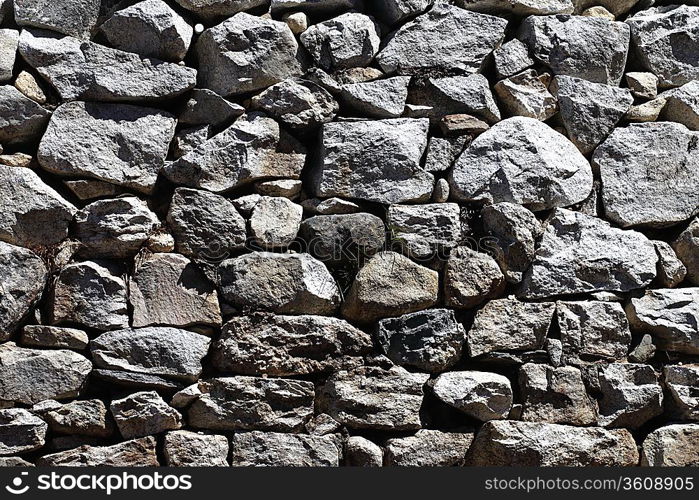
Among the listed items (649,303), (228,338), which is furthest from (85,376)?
(649,303)

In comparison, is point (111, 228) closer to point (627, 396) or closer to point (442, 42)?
point (442, 42)

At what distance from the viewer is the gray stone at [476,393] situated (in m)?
3.39

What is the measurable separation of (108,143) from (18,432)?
44.4 inches

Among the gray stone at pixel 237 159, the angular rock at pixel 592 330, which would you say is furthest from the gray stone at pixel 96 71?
the angular rock at pixel 592 330

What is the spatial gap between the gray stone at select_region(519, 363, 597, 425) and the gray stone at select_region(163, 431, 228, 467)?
1193 mm

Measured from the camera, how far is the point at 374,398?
133 inches

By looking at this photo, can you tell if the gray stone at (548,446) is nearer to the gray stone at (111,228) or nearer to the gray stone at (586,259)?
the gray stone at (586,259)

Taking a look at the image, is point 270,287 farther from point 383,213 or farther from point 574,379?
point 574,379

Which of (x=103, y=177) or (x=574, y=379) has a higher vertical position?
(x=103, y=177)

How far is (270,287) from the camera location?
3.40m

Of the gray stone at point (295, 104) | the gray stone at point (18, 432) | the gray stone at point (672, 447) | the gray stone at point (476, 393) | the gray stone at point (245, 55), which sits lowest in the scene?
the gray stone at point (672, 447)

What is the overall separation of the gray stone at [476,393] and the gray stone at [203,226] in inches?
38.1

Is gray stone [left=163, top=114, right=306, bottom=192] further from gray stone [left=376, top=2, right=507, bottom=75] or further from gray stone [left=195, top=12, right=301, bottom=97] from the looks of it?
gray stone [left=376, top=2, right=507, bottom=75]

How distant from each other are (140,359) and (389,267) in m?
1.02
